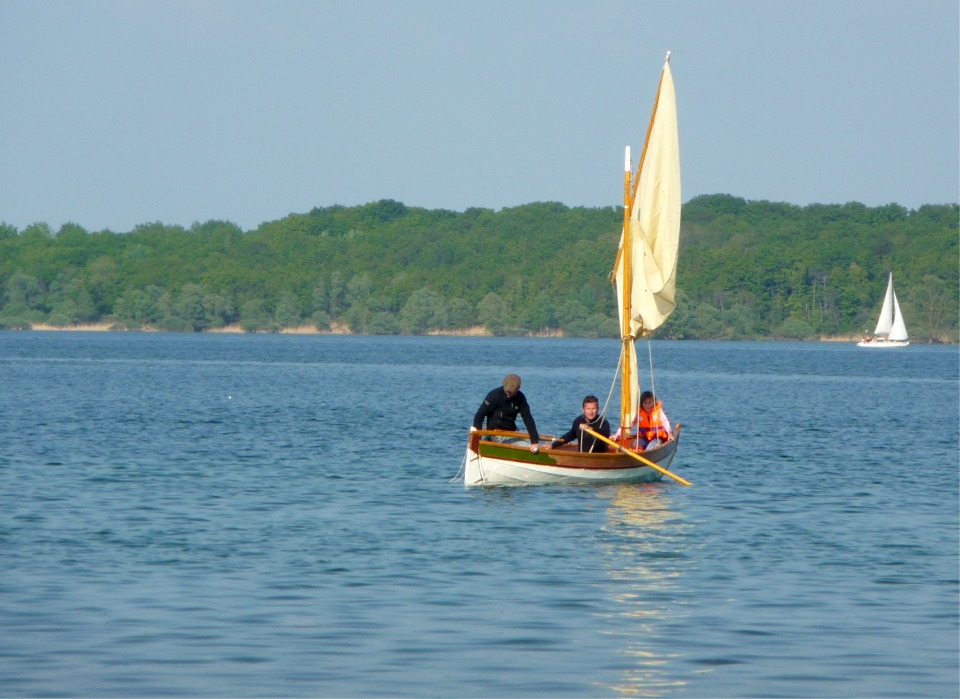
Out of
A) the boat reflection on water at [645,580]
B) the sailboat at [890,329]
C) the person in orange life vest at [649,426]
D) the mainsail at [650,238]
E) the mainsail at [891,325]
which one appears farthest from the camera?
the mainsail at [891,325]

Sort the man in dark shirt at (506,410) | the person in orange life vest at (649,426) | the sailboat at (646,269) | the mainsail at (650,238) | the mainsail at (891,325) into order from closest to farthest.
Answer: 1. the man in dark shirt at (506,410)
2. the sailboat at (646,269)
3. the person in orange life vest at (649,426)
4. the mainsail at (650,238)
5. the mainsail at (891,325)

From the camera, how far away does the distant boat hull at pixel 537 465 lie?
2619 cm

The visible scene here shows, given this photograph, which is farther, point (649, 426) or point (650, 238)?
point (650, 238)

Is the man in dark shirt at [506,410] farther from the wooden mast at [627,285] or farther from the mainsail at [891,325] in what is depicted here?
the mainsail at [891,325]

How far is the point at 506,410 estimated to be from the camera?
26.1 metres

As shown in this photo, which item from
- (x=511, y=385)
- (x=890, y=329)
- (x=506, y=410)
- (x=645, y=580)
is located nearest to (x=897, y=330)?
(x=890, y=329)

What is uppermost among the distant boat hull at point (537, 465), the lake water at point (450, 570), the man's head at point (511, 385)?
the man's head at point (511, 385)

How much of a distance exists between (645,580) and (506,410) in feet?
28.6

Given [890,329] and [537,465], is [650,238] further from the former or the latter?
[890,329]

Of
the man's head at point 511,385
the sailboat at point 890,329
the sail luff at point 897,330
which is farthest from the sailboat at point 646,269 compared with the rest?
the sail luff at point 897,330

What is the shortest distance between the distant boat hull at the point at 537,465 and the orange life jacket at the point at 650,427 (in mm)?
620

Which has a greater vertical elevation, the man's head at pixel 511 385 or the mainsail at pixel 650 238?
the mainsail at pixel 650 238

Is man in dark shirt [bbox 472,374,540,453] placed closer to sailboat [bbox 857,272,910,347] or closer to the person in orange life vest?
the person in orange life vest

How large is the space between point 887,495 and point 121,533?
46.2ft
